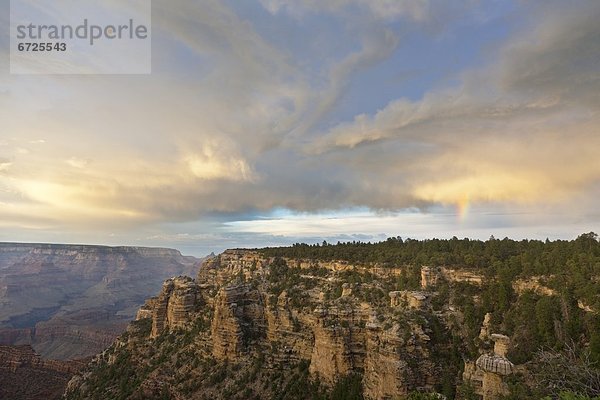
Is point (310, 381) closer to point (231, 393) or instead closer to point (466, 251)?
point (231, 393)

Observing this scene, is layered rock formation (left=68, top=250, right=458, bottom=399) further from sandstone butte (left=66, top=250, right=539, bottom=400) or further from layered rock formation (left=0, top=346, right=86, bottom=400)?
layered rock formation (left=0, top=346, right=86, bottom=400)

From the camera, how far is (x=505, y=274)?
175 ft

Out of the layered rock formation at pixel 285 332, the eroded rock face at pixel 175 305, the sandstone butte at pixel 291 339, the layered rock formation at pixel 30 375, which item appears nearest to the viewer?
the sandstone butte at pixel 291 339

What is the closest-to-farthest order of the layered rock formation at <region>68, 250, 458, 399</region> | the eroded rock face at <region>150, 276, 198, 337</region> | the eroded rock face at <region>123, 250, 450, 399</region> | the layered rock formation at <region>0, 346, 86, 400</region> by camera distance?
the eroded rock face at <region>123, 250, 450, 399</region> < the layered rock formation at <region>68, 250, 458, 399</region> < the eroded rock face at <region>150, 276, 198, 337</region> < the layered rock formation at <region>0, 346, 86, 400</region>

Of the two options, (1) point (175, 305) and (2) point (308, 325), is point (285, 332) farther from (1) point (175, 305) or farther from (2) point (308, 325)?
(1) point (175, 305)

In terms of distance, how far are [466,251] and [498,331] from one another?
2303 cm

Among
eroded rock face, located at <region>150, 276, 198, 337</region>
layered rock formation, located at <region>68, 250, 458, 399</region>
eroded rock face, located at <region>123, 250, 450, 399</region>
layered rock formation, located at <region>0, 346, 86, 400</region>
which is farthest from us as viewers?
layered rock formation, located at <region>0, 346, 86, 400</region>

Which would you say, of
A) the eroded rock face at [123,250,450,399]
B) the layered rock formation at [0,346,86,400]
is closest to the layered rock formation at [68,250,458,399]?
the eroded rock face at [123,250,450,399]

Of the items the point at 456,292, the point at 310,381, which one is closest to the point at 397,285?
the point at 456,292

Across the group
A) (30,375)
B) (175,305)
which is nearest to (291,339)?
(175,305)

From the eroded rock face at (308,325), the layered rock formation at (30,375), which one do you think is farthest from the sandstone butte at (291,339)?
the layered rock formation at (30,375)

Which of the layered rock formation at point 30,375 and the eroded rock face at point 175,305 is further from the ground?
the eroded rock face at point 175,305

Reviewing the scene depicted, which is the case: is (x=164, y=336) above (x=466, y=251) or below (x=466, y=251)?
below

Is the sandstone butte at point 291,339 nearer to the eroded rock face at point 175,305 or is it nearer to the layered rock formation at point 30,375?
the eroded rock face at point 175,305
